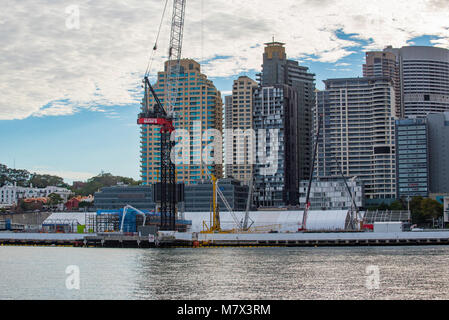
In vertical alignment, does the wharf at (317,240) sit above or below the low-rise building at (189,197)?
below

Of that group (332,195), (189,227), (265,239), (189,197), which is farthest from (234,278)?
(332,195)

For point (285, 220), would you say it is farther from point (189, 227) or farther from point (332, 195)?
point (332, 195)

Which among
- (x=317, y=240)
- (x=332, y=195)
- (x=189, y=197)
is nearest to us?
(x=317, y=240)

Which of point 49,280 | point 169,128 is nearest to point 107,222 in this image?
point 169,128

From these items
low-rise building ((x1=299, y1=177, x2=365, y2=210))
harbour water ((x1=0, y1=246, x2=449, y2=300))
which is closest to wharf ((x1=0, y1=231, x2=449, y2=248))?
harbour water ((x1=0, y1=246, x2=449, y2=300))

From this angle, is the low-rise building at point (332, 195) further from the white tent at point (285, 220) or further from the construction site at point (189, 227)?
the white tent at point (285, 220)

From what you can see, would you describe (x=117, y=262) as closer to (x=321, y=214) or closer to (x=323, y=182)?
(x=321, y=214)

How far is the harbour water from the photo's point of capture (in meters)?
46.8

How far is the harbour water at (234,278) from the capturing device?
4684 cm

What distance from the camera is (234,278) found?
56.5 m

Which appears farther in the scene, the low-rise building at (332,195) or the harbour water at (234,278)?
the low-rise building at (332,195)

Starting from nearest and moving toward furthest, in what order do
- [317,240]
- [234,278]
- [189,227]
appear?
[234,278] → [317,240] → [189,227]

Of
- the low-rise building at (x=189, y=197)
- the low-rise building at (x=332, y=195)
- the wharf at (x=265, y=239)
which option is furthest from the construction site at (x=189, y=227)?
the low-rise building at (x=332, y=195)

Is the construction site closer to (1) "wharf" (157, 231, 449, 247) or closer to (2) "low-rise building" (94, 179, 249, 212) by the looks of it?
(1) "wharf" (157, 231, 449, 247)
